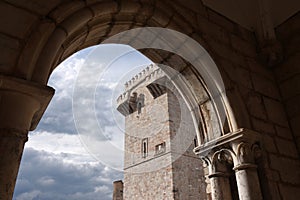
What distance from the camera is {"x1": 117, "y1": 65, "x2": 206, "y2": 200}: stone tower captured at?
9.84 metres

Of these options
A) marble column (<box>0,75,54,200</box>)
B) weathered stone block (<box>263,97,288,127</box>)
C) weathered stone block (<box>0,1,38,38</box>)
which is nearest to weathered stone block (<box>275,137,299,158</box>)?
weathered stone block (<box>263,97,288,127</box>)

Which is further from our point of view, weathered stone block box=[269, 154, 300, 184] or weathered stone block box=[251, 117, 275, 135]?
weathered stone block box=[251, 117, 275, 135]

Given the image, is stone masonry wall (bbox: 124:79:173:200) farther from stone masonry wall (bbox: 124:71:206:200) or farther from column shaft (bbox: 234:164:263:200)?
column shaft (bbox: 234:164:263:200)

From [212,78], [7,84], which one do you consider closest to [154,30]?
[212,78]

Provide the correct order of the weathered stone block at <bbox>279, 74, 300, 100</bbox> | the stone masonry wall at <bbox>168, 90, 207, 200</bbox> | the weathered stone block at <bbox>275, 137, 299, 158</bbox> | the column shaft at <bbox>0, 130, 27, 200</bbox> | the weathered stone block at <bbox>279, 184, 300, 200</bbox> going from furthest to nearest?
1. the stone masonry wall at <bbox>168, 90, 207, 200</bbox>
2. the weathered stone block at <bbox>279, 74, 300, 100</bbox>
3. the weathered stone block at <bbox>275, 137, 299, 158</bbox>
4. the weathered stone block at <bbox>279, 184, 300, 200</bbox>
5. the column shaft at <bbox>0, 130, 27, 200</bbox>

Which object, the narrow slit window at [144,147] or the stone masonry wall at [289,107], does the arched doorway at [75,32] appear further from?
the narrow slit window at [144,147]

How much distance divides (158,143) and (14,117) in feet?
33.6

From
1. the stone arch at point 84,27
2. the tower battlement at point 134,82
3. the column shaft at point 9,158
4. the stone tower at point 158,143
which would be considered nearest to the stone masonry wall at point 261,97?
the stone arch at point 84,27

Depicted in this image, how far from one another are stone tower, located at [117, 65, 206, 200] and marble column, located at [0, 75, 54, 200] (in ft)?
27.9

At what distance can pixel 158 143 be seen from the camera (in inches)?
438

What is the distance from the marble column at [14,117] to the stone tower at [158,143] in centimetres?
850

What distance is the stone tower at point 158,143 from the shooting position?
32.3 ft

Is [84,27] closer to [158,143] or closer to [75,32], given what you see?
[75,32]

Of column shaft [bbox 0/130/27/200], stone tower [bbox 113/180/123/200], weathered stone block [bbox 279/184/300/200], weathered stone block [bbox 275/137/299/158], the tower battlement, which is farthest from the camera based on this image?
stone tower [bbox 113/180/123/200]
